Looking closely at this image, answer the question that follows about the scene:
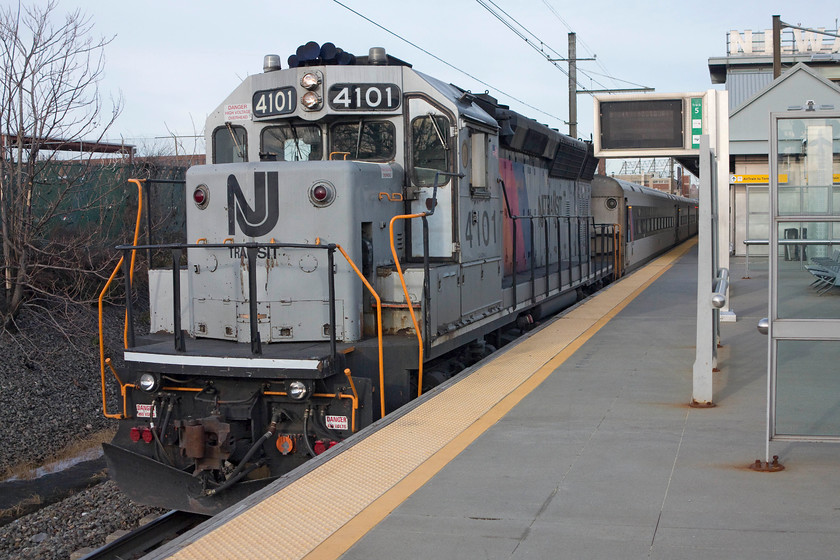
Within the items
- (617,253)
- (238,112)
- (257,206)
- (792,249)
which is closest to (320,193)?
(257,206)

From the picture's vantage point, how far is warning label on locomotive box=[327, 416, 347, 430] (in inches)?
227

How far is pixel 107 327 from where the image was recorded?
15352mm

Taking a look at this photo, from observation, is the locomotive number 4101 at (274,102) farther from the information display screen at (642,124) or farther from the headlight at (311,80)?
the information display screen at (642,124)

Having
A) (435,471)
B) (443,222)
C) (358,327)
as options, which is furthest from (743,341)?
(435,471)

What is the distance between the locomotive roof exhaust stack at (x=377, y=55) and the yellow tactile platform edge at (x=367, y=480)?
3012 mm

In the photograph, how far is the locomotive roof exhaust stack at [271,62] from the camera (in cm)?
723

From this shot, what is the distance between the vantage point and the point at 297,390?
5.65 meters

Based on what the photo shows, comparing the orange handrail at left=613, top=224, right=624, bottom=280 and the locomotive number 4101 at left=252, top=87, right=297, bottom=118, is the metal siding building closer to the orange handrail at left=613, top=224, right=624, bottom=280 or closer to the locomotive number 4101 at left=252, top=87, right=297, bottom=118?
the orange handrail at left=613, top=224, right=624, bottom=280

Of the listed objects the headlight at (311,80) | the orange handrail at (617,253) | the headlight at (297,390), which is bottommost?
the headlight at (297,390)

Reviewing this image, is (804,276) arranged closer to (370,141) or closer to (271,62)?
(370,141)

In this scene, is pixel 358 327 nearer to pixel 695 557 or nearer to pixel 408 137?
pixel 408 137

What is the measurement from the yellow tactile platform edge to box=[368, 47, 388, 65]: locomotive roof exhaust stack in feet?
9.88

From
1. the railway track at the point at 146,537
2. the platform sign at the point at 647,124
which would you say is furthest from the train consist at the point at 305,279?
the platform sign at the point at 647,124

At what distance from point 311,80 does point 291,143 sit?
65cm
